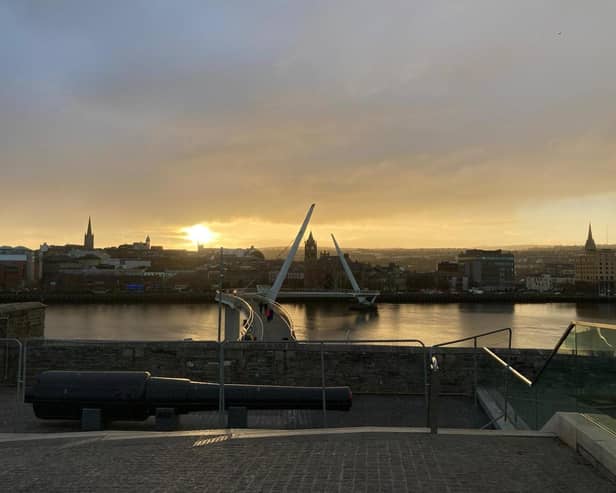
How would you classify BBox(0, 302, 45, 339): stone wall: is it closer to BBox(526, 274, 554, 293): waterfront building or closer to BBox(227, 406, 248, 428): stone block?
BBox(227, 406, 248, 428): stone block

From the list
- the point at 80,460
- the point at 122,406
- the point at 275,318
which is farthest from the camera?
the point at 275,318

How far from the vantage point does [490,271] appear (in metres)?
124

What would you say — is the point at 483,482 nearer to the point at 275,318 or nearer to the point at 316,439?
the point at 316,439

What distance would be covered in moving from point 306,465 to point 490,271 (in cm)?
12742

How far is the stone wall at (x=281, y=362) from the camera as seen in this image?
9.45 m

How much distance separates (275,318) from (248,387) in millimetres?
25979

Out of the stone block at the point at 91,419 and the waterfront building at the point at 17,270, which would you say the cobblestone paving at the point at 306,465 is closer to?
the stone block at the point at 91,419

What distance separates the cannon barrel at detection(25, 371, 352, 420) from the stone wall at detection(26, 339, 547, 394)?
2.77 meters

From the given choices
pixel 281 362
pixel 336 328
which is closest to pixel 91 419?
pixel 281 362

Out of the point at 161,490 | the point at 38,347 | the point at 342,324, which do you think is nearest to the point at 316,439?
the point at 161,490

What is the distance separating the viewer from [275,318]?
32719 millimetres

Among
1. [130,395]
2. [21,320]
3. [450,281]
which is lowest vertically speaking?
[450,281]

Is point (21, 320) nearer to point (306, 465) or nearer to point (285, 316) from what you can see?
point (306, 465)

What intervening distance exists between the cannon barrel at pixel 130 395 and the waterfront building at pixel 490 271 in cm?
11746
